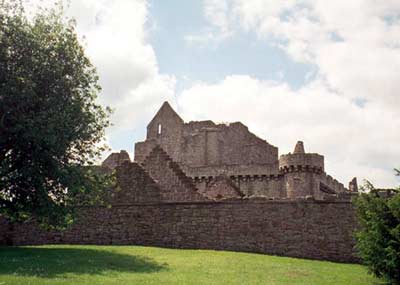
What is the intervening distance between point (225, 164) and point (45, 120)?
31466 mm

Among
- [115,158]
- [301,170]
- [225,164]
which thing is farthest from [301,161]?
[115,158]

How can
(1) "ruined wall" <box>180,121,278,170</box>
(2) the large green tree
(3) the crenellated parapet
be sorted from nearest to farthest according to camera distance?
(2) the large green tree < (3) the crenellated parapet < (1) "ruined wall" <box>180,121,278,170</box>

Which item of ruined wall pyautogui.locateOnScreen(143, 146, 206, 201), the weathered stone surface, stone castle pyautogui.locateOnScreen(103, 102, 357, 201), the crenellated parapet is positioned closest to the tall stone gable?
stone castle pyautogui.locateOnScreen(103, 102, 357, 201)

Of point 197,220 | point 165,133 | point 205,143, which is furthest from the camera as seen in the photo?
point 165,133

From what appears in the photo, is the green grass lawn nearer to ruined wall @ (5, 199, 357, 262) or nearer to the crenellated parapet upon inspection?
ruined wall @ (5, 199, 357, 262)

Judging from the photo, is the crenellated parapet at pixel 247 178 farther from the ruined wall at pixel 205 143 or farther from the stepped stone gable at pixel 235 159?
the ruined wall at pixel 205 143

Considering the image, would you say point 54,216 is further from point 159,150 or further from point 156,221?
point 159,150

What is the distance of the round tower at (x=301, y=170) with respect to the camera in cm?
3962

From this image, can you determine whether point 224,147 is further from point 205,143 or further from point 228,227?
point 228,227

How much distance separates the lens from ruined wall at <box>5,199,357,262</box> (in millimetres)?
20500

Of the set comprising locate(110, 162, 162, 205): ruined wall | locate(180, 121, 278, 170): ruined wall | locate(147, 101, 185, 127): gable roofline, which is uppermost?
locate(147, 101, 185, 127): gable roofline

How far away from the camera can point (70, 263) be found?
1550 centimetres

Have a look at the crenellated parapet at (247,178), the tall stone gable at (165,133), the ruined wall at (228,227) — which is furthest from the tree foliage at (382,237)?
the tall stone gable at (165,133)

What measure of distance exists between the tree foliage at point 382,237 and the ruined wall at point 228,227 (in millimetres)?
4914
